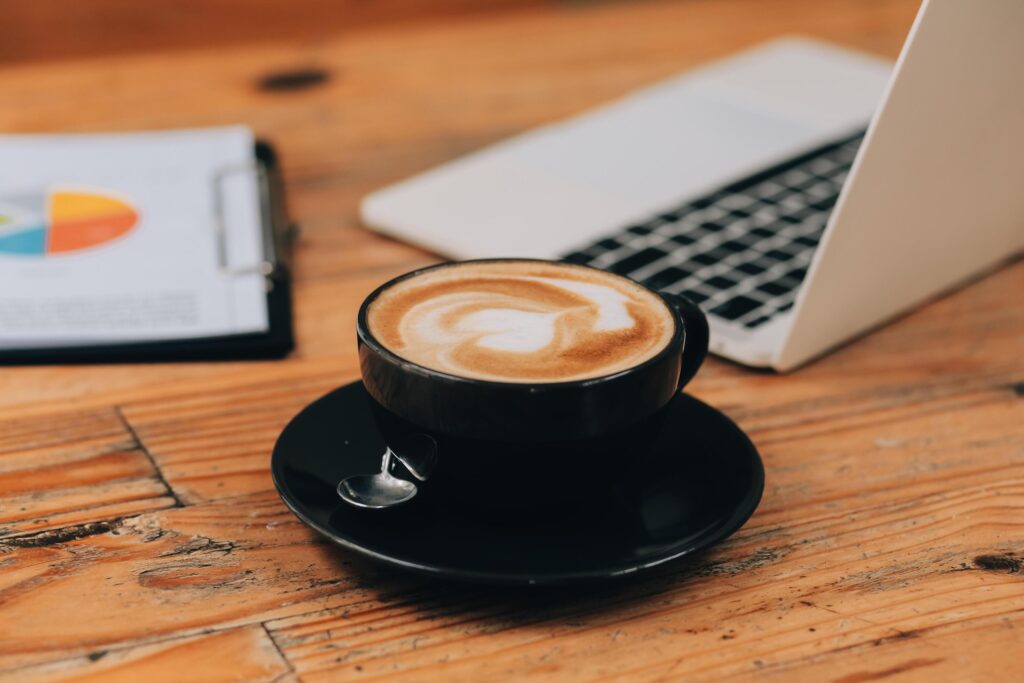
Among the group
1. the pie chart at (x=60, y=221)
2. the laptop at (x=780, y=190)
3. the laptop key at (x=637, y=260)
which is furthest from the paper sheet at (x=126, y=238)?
the laptop key at (x=637, y=260)

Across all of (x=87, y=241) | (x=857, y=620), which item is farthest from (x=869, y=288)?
(x=87, y=241)

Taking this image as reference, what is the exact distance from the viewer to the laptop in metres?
0.60

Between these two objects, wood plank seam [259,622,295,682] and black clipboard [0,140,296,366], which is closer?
wood plank seam [259,622,295,682]

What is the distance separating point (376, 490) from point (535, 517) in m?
0.07

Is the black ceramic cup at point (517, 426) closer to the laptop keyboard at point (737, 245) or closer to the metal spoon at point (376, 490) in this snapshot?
the metal spoon at point (376, 490)

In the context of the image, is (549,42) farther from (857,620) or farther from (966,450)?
(857,620)

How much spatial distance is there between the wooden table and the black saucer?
24mm

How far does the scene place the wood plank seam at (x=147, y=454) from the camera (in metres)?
0.54

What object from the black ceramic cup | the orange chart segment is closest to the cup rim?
the black ceramic cup

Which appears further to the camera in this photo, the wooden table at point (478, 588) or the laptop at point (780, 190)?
the laptop at point (780, 190)

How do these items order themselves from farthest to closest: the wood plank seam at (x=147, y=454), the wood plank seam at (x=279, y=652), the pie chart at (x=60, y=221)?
the pie chart at (x=60, y=221)
the wood plank seam at (x=147, y=454)
the wood plank seam at (x=279, y=652)

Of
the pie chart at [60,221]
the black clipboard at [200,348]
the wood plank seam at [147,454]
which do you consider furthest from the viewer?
the pie chart at [60,221]

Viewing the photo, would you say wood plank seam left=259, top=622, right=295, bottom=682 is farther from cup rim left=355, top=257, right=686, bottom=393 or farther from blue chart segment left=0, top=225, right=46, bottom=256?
blue chart segment left=0, top=225, right=46, bottom=256

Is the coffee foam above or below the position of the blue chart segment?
above
